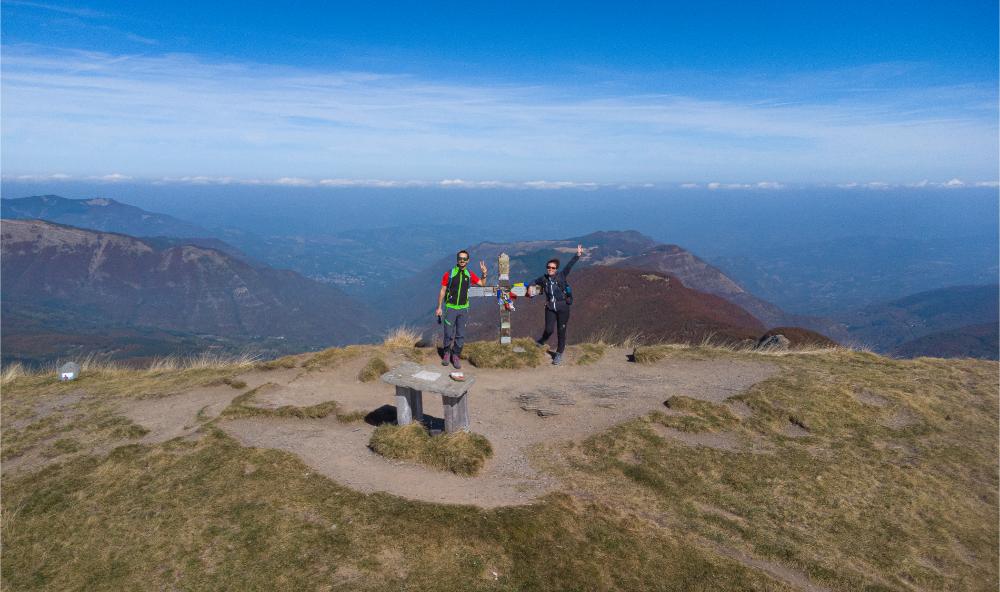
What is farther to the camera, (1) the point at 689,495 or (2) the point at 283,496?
(1) the point at 689,495

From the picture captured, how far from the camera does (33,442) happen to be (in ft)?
41.8

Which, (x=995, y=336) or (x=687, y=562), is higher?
(x=687, y=562)

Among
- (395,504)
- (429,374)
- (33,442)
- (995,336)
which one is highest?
(429,374)

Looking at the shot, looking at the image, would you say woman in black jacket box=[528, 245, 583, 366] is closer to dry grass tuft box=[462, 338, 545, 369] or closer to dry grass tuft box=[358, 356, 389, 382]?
dry grass tuft box=[462, 338, 545, 369]

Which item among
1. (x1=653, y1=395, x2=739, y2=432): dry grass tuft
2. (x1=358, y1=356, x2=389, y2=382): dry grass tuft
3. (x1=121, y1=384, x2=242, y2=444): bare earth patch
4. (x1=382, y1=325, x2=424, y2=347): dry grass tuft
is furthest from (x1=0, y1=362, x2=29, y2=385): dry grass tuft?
(x1=653, y1=395, x2=739, y2=432): dry grass tuft

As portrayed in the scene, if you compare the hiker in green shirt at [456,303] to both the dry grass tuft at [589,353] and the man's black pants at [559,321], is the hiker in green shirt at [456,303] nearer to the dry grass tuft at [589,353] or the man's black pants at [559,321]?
the man's black pants at [559,321]

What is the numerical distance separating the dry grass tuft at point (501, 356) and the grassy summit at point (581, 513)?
5175mm

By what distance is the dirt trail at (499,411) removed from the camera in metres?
9.84

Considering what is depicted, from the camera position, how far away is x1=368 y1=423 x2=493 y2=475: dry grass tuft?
10.3m

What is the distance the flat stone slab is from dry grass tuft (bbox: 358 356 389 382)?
4.46 meters

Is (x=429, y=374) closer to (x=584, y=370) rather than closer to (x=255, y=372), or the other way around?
(x=584, y=370)

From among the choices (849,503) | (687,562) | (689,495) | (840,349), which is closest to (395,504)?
(687,562)

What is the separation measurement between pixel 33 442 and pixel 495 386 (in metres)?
12.1

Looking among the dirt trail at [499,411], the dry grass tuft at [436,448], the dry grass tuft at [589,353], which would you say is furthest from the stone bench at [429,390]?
the dry grass tuft at [589,353]
